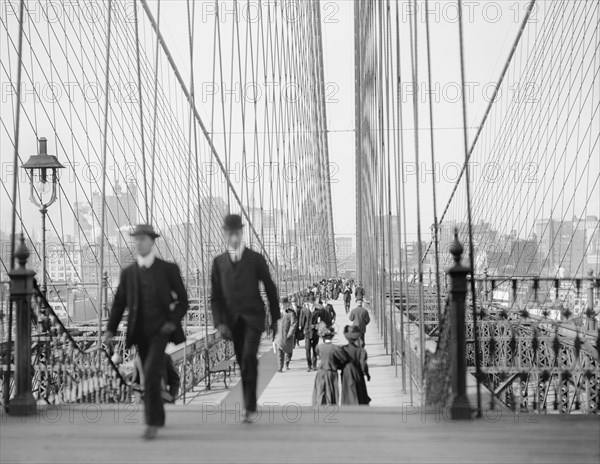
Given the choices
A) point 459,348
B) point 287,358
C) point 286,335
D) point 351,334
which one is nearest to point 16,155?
point 459,348

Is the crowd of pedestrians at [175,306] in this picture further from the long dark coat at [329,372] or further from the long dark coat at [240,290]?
the long dark coat at [329,372]

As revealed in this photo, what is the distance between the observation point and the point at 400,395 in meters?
11.4

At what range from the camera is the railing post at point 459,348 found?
4750mm

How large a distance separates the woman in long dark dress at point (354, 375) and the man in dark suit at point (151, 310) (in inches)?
128

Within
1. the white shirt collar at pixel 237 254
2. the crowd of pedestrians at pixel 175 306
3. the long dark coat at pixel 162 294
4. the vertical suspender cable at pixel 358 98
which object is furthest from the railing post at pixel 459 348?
the vertical suspender cable at pixel 358 98

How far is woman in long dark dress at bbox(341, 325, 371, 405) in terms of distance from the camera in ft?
23.9

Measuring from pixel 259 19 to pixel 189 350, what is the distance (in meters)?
8.01

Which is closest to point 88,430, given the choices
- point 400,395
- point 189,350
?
point 400,395

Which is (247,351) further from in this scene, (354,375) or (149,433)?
(354,375)

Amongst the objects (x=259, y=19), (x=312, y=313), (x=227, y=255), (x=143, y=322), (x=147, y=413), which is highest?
(x=259, y=19)

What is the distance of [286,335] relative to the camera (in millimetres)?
14086

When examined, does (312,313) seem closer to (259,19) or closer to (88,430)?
(259,19)

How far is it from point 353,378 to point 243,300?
322cm

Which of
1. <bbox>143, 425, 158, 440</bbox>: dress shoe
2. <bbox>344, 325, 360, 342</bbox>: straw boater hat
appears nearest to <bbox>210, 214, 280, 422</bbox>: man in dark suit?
<bbox>143, 425, 158, 440</bbox>: dress shoe
